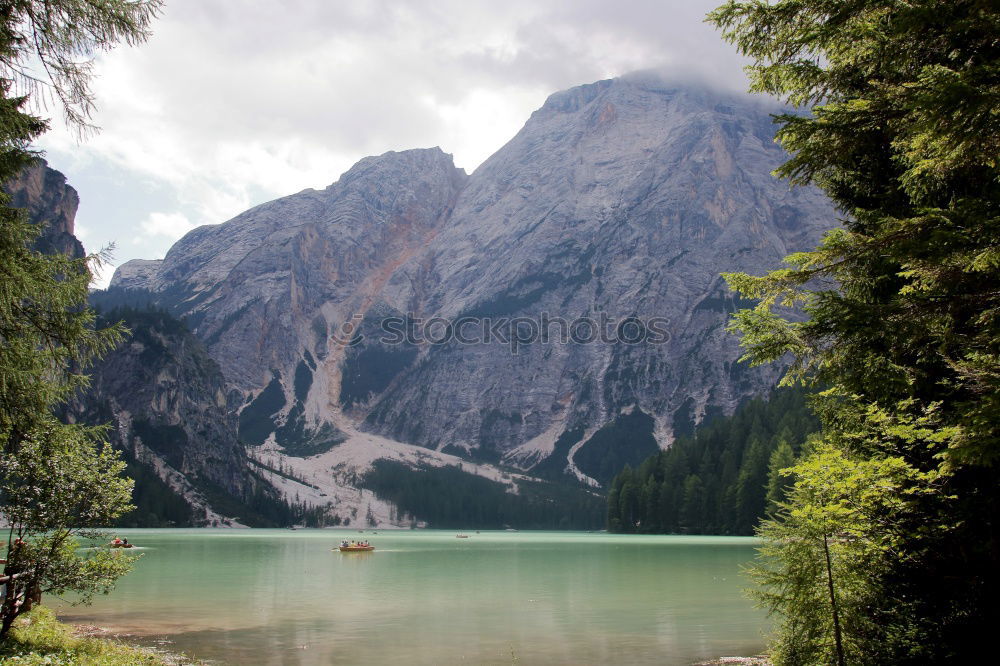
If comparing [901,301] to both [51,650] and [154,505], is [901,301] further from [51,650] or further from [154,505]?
[154,505]

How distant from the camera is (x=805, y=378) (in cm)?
1180

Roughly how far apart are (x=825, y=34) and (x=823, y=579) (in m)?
10.2

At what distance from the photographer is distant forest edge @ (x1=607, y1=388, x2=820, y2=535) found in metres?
106

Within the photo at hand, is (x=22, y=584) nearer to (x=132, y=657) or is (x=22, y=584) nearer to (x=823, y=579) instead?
(x=132, y=657)

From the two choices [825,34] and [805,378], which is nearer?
[825,34]

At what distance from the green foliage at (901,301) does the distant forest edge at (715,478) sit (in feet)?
302

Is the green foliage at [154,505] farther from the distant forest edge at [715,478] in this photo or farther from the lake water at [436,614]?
the lake water at [436,614]

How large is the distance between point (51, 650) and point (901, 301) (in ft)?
55.4

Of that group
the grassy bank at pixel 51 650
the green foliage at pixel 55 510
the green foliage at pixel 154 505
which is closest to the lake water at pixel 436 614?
the grassy bank at pixel 51 650

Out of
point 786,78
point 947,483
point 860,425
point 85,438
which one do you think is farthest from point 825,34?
point 85,438

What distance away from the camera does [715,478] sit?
12125cm

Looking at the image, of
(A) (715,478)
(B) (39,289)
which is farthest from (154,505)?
(B) (39,289)

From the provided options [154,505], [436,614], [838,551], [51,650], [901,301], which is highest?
[901,301]

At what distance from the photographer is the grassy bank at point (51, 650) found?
43.0 ft
